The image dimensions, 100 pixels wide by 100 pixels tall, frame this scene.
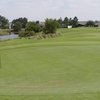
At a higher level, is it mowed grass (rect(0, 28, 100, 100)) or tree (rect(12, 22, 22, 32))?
mowed grass (rect(0, 28, 100, 100))

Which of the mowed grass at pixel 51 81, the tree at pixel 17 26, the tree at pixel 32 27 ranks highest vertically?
the mowed grass at pixel 51 81

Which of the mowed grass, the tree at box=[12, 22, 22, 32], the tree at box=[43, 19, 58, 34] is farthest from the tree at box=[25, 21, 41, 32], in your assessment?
the mowed grass

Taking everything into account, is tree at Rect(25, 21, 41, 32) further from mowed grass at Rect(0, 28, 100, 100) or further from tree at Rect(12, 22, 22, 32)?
mowed grass at Rect(0, 28, 100, 100)

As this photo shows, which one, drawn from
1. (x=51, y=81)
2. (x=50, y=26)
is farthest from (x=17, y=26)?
(x=51, y=81)

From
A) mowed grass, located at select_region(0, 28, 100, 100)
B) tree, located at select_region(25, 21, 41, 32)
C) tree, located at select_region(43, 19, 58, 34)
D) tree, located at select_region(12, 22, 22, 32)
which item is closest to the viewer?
mowed grass, located at select_region(0, 28, 100, 100)

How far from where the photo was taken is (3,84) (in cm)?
1160

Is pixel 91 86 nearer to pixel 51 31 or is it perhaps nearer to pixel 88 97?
pixel 88 97

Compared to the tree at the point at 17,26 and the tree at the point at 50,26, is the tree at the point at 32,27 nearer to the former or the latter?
the tree at the point at 50,26

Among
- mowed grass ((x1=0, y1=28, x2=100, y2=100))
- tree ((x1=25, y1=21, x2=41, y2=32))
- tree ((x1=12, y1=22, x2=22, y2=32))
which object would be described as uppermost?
mowed grass ((x1=0, y1=28, x2=100, y2=100))

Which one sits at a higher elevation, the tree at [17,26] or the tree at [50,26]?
the tree at [50,26]

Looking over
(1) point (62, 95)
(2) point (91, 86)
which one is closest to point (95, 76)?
(2) point (91, 86)

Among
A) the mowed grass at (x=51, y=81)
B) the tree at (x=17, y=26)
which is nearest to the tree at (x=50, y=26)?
the mowed grass at (x=51, y=81)

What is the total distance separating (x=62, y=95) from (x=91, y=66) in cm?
601

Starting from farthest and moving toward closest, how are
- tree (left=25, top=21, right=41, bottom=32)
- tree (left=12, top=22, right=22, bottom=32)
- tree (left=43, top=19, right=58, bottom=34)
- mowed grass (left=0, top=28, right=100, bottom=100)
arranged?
tree (left=12, top=22, right=22, bottom=32) → tree (left=25, top=21, right=41, bottom=32) → tree (left=43, top=19, right=58, bottom=34) → mowed grass (left=0, top=28, right=100, bottom=100)
